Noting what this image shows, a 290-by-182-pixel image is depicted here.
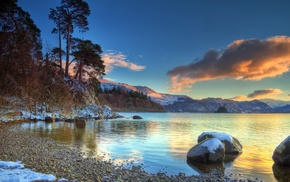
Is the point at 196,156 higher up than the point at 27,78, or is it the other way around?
the point at 27,78

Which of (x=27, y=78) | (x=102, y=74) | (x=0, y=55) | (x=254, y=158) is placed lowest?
(x=254, y=158)

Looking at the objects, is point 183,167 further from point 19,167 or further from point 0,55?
point 0,55

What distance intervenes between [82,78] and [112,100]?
144985 mm

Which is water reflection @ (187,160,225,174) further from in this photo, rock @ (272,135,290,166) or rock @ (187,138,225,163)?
rock @ (272,135,290,166)

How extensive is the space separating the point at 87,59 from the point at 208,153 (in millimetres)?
43263

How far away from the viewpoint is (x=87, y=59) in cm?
5394

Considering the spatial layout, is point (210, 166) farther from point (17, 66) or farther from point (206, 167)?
point (17, 66)

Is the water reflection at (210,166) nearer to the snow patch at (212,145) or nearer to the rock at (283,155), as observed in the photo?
the snow patch at (212,145)

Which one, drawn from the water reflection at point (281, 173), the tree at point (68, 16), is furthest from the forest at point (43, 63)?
the water reflection at point (281, 173)

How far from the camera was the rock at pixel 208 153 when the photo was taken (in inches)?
606

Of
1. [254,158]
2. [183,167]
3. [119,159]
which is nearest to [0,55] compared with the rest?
[119,159]

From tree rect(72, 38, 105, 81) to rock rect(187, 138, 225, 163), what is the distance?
132ft

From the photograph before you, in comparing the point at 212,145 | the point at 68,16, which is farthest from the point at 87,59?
the point at 212,145

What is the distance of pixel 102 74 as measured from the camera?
56312 millimetres
